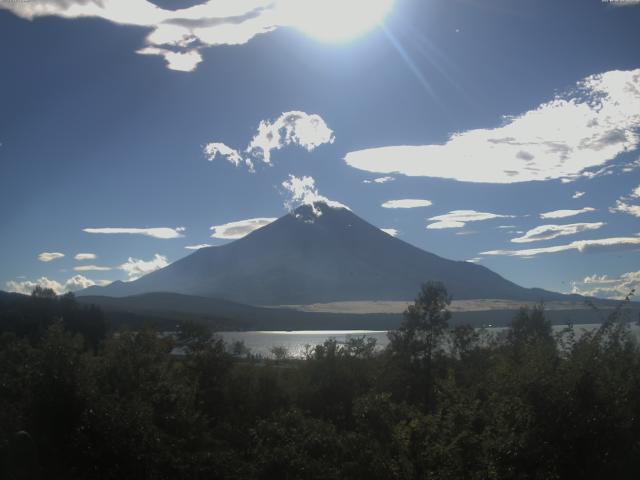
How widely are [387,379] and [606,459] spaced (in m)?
20.3

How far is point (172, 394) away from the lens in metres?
26.2

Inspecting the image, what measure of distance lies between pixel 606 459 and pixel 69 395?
18502 mm

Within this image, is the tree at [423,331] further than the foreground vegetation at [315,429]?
Yes

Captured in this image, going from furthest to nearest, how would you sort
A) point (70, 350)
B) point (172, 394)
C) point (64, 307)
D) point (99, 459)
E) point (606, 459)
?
point (64, 307), point (172, 394), point (70, 350), point (606, 459), point (99, 459)

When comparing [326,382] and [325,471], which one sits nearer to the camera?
[325,471]

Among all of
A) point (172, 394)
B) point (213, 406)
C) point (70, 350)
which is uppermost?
point (70, 350)

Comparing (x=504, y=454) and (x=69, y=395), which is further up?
(x=69, y=395)

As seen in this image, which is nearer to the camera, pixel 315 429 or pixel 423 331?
pixel 315 429

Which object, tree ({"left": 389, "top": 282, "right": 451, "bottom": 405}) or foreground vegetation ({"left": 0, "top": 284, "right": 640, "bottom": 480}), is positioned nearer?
foreground vegetation ({"left": 0, "top": 284, "right": 640, "bottom": 480})

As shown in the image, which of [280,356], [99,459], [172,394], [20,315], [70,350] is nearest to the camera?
[99,459]

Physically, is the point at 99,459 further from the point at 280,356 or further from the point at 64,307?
the point at 64,307

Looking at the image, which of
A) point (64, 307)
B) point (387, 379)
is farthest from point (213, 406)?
point (64, 307)

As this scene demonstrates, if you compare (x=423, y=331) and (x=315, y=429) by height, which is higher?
(x=423, y=331)

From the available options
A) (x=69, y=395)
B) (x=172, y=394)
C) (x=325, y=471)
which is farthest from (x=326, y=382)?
(x=69, y=395)
